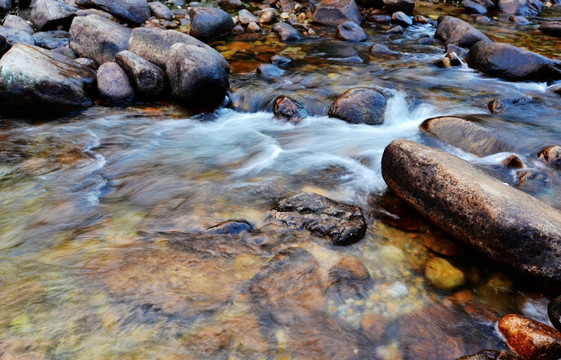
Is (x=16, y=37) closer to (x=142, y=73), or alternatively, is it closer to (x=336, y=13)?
(x=142, y=73)

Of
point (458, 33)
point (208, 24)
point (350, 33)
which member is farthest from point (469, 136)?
point (208, 24)

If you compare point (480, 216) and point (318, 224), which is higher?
point (480, 216)

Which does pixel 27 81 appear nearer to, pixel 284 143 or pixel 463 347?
pixel 284 143

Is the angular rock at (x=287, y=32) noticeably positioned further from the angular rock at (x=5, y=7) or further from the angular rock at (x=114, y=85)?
the angular rock at (x=5, y=7)

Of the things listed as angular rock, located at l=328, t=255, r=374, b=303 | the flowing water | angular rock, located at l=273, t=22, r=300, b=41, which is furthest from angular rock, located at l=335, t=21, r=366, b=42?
angular rock, located at l=328, t=255, r=374, b=303

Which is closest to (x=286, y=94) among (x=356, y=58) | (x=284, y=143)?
(x=284, y=143)

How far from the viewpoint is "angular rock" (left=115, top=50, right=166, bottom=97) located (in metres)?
6.33

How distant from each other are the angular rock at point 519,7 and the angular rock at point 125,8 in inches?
476

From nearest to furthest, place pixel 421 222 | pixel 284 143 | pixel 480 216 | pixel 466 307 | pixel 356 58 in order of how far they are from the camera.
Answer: pixel 466 307
pixel 480 216
pixel 421 222
pixel 284 143
pixel 356 58

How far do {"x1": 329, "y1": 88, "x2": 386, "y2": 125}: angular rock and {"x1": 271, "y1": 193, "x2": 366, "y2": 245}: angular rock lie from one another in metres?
2.62

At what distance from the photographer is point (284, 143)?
5.61 metres

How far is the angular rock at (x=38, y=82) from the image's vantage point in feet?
18.6

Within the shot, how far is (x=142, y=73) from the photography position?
6324 mm

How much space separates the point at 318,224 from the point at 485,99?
4.78m
